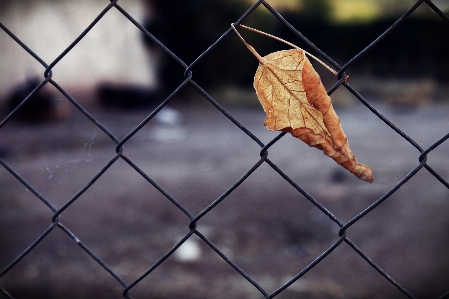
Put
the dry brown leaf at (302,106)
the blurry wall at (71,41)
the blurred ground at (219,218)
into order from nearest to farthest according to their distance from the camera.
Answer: the dry brown leaf at (302,106), the blurred ground at (219,218), the blurry wall at (71,41)

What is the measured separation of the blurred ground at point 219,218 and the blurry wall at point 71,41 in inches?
28.3

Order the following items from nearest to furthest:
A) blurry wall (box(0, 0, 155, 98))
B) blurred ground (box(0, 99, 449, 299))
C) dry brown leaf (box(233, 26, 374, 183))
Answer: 1. dry brown leaf (box(233, 26, 374, 183))
2. blurred ground (box(0, 99, 449, 299))
3. blurry wall (box(0, 0, 155, 98))

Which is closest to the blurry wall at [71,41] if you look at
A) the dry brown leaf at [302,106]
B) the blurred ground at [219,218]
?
the blurred ground at [219,218]

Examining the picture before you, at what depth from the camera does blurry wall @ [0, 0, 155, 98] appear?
11.1ft

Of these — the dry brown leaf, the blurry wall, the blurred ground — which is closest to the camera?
the dry brown leaf

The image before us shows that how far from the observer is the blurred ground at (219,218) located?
2146 millimetres

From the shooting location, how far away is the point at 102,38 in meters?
5.10

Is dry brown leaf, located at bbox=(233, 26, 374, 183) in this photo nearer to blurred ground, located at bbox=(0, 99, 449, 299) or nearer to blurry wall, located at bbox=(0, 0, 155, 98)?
blurred ground, located at bbox=(0, 99, 449, 299)

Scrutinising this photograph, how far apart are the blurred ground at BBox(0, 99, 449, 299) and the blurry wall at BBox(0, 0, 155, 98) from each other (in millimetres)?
720

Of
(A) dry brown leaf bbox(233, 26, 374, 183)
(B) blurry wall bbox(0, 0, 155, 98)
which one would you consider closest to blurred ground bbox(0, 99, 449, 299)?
(B) blurry wall bbox(0, 0, 155, 98)

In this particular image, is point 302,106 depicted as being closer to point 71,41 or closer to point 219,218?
point 219,218

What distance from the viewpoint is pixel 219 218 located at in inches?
109

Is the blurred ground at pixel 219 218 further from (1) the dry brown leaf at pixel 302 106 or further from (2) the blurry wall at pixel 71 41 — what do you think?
(1) the dry brown leaf at pixel 302 106

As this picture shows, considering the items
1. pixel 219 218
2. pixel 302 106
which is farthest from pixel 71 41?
pixel 302 106
